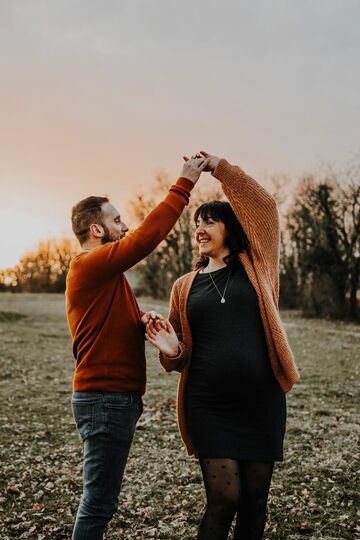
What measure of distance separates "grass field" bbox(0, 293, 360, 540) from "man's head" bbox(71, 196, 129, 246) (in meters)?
2.71

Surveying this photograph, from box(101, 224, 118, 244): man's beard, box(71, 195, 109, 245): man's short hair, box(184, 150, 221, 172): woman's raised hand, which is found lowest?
box(101, 224, 118, 244): man's beard

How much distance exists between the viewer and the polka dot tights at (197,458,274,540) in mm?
2895

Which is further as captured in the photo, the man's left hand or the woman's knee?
the man's left hand

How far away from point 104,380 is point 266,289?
1051mm

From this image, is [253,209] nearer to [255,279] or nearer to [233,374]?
[255,279]

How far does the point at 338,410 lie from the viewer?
8.95 metres

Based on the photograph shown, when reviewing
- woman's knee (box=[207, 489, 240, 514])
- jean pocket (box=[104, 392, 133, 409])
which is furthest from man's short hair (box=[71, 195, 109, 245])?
woman's knee (box=[207, 489, 240, 514])

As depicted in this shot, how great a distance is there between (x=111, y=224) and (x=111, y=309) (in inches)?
19.6

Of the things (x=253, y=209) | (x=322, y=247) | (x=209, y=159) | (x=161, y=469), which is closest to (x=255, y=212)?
(x=253, y=209)

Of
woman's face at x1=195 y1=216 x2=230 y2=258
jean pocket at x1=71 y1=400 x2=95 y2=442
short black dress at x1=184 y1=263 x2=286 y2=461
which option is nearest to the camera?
jean pocket at x1=71 y1=400 x2=95 y2=442

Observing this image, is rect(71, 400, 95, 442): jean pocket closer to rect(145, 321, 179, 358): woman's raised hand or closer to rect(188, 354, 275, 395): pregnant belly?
rect(145, 321, 179, 358): woman's raised hand

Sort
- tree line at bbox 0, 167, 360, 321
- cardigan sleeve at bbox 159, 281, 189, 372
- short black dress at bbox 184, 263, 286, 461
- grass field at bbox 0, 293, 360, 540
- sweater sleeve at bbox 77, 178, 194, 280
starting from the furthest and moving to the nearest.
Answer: tree line at bbox 0, 167, 360, 321 → grass field at bbox 0, 293, 360, 540 → cardigan sleeve at bbox 159, 281, 189, 372 → short black dress at bbox 184, 263, 286, 461 → sweater sleeve at bbox 77, 178, 194, 280

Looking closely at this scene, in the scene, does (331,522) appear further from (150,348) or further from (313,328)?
(313,328)

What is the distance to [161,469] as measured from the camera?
6.07m
